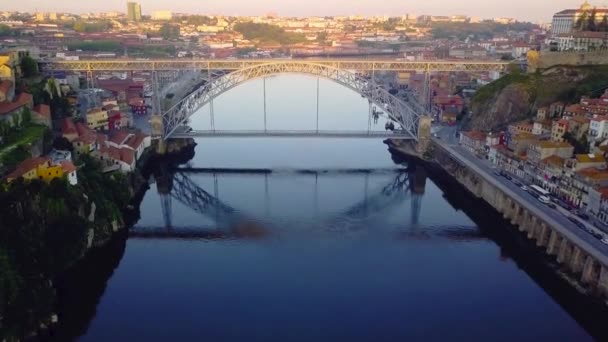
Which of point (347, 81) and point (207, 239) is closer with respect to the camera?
point (207, 239)

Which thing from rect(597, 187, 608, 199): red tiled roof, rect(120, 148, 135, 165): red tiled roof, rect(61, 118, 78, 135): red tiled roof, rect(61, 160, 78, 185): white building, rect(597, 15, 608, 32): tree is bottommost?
rect(120, 148, 135, 165): red tiled roof

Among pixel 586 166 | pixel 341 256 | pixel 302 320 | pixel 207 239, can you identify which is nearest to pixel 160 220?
pixel 207 239

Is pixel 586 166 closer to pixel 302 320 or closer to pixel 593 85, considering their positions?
pixel 593 85

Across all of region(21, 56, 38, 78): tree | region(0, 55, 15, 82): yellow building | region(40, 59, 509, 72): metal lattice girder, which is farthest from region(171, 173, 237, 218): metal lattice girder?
region(21, 56, 38, 78): tree

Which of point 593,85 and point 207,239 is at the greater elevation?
point 593,85

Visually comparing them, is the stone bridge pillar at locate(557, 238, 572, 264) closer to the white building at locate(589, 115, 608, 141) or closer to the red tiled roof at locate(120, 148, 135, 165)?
the white building at locate(589, 115, 608, 141)

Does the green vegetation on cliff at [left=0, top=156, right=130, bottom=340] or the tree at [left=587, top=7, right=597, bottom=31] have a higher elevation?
the tree at [left=587, top=7, right=597, bottom=31]
